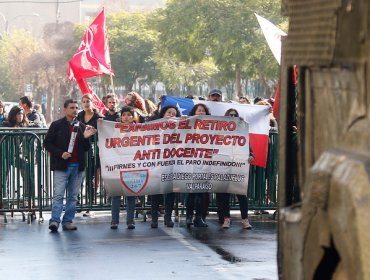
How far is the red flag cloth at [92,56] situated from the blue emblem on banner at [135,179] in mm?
5360

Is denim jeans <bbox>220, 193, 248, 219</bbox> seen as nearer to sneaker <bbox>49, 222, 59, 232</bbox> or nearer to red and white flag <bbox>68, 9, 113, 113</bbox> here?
sneaker <bbox>49, 222, 59, 232</bbox>

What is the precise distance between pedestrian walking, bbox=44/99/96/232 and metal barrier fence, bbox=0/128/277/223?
0.77 m

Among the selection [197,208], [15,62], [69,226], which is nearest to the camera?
[69,226]

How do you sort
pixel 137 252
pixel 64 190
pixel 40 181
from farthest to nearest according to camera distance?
pixel 40 181 → pixel 64 190 → pixel 137 252

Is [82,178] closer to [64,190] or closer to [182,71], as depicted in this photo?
[64,190]

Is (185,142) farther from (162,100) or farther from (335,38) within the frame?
(335,38)

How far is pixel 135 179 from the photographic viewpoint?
1535 cm

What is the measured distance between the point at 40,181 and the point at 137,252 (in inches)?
145

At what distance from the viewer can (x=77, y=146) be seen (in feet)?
49.3

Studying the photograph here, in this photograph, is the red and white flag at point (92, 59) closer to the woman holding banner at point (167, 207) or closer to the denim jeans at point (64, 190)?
the woman holding banner at point (167, 207)

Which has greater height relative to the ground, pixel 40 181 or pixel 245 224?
pixel 40 181

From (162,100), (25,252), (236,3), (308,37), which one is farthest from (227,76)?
(308,37)

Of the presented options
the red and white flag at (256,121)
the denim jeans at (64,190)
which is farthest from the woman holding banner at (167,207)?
the denim jeans at (64,190)

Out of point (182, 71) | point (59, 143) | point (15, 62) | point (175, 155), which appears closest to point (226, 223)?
point (175, 155)
